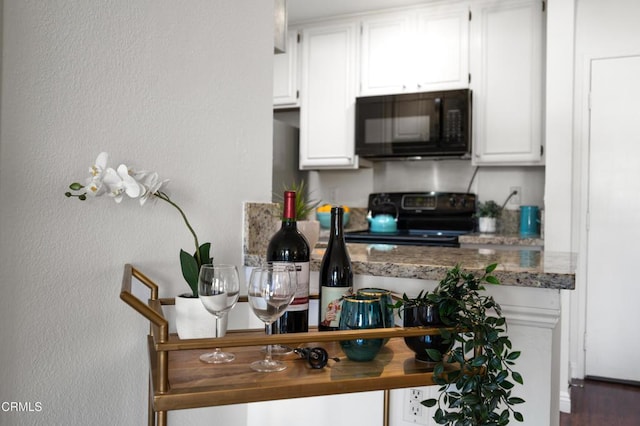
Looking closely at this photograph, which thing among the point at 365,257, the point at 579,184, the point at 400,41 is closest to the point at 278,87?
the point at 400,41

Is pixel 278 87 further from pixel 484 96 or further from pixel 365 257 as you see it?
pixel 365 257

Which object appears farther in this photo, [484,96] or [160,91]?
[484,96]

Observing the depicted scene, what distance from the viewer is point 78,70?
84 cm

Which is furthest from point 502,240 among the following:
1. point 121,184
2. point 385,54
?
point 121,184

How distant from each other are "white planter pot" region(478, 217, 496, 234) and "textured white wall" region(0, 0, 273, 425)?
94.3 inches

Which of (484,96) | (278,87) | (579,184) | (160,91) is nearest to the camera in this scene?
(160,91)

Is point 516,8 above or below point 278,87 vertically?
above

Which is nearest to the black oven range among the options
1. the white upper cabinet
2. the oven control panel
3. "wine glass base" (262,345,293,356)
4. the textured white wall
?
the oven control panel

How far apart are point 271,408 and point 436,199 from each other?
2.42m

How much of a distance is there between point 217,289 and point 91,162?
0.34 metres

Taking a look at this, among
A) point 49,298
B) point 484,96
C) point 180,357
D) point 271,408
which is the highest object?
point 484,96

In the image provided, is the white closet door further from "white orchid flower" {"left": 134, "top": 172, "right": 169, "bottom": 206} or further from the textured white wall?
"white orchid flower" {"left": 134, "top": 172, "right": 169, "bottom": 206}

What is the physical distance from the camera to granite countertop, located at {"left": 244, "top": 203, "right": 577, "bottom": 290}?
0.93 metres

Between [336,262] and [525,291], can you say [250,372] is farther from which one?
[525,291]
